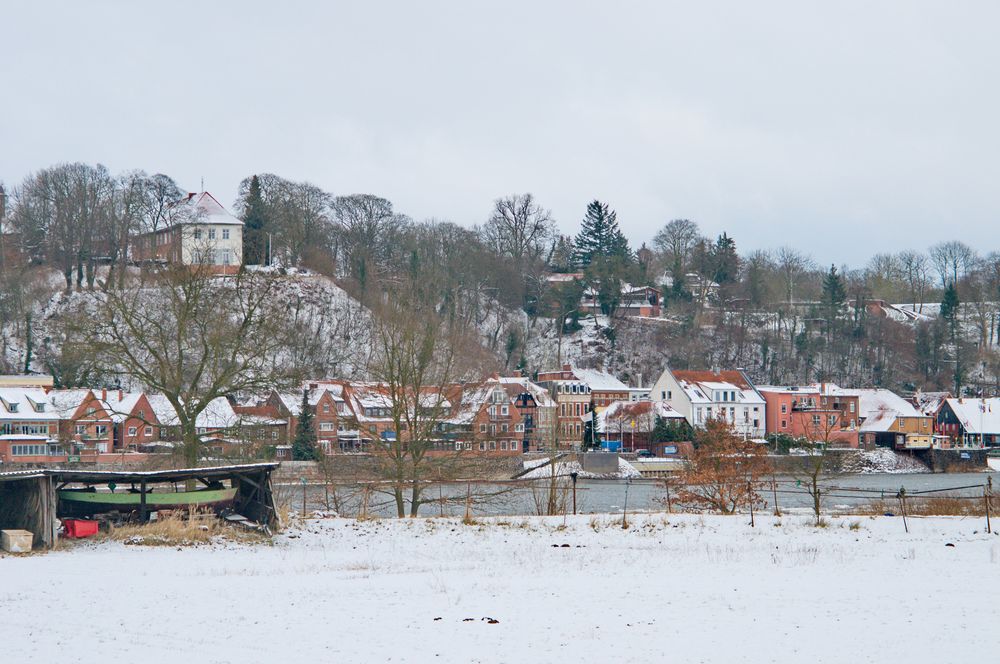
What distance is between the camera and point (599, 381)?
3652 inches

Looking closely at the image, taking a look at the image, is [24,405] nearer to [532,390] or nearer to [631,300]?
[532,390]

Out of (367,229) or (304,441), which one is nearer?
(304,441)

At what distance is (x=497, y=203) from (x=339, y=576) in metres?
108

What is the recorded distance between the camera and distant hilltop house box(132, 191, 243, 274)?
96.4 metres

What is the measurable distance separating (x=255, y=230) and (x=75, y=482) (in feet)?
262

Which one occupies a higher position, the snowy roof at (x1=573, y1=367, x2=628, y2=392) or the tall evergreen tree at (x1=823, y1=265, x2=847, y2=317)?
the tall evergreen tree at (x1=823, y1=265, x2=847, y2=317)

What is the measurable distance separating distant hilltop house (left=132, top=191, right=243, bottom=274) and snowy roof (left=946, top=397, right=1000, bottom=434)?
2341 inches

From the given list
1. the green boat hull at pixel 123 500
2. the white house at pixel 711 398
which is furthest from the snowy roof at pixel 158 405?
the green boat hull at pixel 123 500

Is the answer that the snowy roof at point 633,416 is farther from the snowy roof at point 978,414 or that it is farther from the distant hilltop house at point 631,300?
the distant hilltop house at point 631,300

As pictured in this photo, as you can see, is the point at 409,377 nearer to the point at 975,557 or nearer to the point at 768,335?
the point at 975,557

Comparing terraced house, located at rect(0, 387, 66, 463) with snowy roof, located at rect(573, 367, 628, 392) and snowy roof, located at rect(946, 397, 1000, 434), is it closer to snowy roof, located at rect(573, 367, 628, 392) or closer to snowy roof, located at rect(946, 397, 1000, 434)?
snowy roof, located at rect(573, 367, 628, 392)

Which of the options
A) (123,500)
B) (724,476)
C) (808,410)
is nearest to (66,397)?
(123,500)

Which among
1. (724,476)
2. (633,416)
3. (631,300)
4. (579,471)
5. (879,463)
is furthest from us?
(631,300)

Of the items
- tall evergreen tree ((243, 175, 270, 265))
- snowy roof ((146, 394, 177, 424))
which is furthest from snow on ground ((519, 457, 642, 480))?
tall evergreen tree ((243, 175, 270, 265))
